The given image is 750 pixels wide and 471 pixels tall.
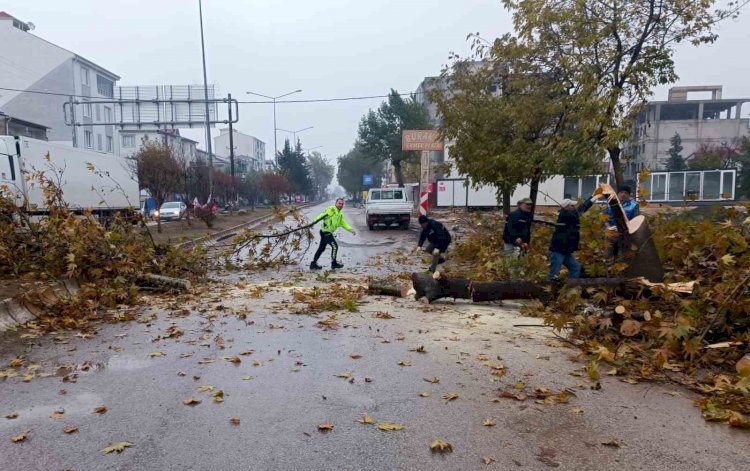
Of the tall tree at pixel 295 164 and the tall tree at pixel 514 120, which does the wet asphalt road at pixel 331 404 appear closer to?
the tall tree at pixel 514 120

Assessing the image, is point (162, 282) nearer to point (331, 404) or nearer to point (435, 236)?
point (435, 236)

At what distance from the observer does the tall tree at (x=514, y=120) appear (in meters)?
13.6

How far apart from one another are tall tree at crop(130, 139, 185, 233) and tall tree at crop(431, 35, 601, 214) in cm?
1434

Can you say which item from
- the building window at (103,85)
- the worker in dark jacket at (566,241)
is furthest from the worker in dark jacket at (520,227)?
the building window at (103,85)

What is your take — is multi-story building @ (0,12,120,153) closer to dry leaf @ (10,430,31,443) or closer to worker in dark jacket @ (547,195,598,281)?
worker in dark jacket @ (547,195,598,281)

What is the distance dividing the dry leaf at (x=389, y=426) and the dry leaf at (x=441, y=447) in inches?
13.4

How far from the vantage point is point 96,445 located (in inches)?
140

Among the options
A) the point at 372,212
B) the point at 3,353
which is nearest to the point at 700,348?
the point at 3,353

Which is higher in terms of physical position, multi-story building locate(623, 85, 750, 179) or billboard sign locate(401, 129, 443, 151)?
multi-story building locate(623, 85, 750, 179)

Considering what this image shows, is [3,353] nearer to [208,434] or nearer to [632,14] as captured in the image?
[208,434]

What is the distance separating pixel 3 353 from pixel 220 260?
717 centimetres

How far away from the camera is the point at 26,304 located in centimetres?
709

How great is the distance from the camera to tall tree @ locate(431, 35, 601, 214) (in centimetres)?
1355

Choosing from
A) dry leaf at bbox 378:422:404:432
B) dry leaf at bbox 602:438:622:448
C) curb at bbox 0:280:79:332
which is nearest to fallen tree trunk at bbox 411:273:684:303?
dry leaf at bbox 602:438:622:448
